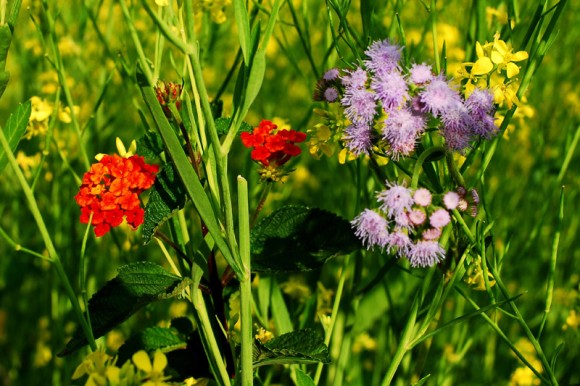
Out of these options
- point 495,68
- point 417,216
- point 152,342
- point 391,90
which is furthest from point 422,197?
point 152,342

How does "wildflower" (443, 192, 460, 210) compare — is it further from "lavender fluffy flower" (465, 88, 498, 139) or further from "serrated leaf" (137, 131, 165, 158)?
"serrated leaf" (137, 131, 165, 158)

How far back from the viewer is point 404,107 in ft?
2.68

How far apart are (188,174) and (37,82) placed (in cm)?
184

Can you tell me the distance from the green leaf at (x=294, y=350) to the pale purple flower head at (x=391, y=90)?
0.29 metres

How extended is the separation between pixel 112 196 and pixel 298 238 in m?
0.27

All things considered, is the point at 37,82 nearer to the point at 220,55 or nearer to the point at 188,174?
the point at 220,55

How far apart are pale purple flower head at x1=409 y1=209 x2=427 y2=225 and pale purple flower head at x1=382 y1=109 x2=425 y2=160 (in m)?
0.08

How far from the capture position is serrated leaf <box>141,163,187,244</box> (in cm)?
81

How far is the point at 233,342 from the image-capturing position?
0.93m

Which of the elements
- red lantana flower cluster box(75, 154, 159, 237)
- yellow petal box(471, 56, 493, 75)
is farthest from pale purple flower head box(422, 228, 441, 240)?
red lantana flower cluster box(75, 154, 159, 237)

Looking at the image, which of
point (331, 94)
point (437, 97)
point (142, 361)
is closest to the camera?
point (142, 361)

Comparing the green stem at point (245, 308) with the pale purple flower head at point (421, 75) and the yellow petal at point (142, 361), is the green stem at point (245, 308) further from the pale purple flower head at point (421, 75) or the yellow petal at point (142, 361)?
the pale purple flower head at point (421, 75)

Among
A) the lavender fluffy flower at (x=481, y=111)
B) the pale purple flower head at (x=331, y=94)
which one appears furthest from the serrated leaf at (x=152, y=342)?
the lavender fluffy flower at (x=481, y=111)

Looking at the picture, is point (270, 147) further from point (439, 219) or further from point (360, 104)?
point (439, 219)
